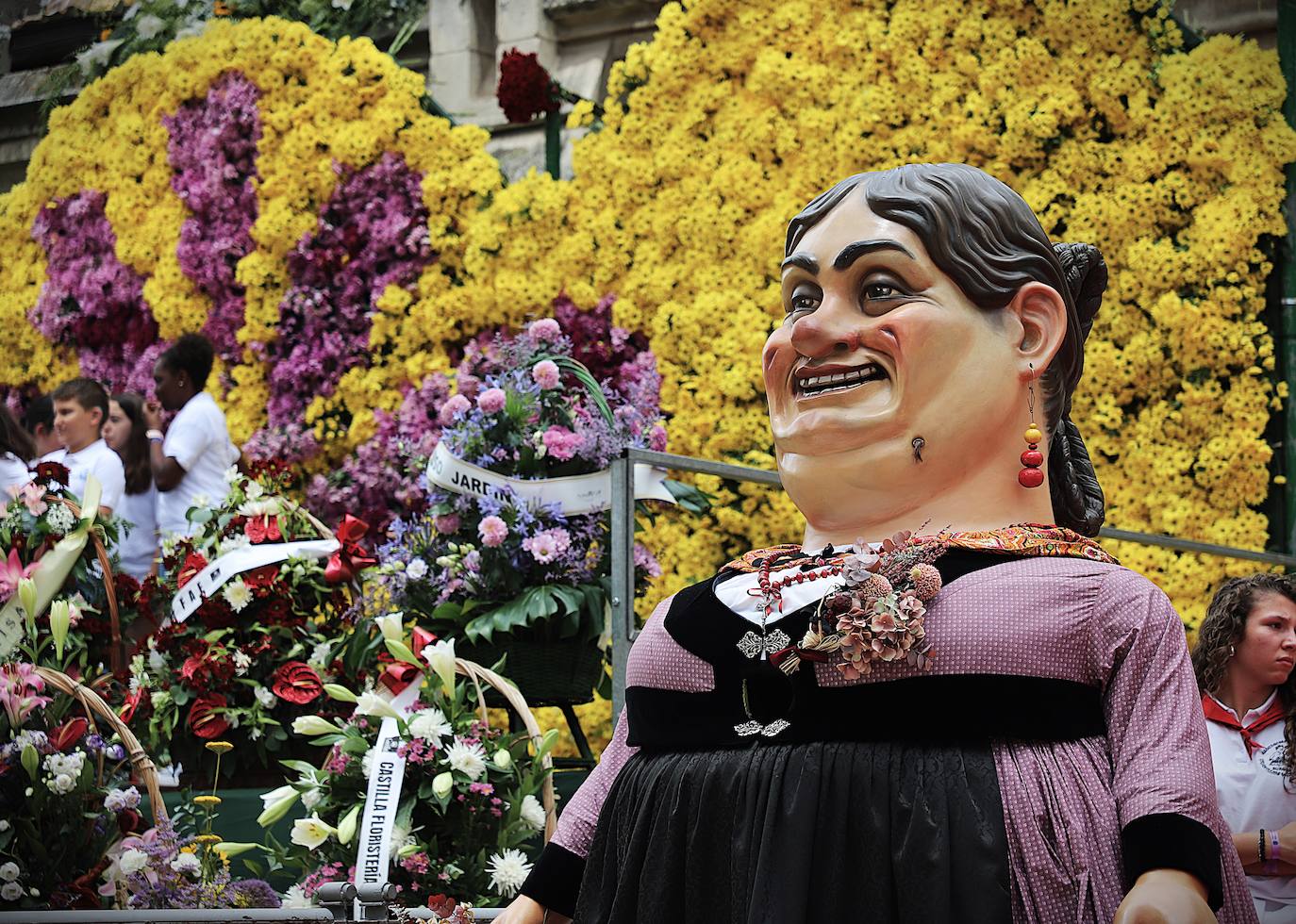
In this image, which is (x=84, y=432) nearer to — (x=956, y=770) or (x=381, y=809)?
(x=381, y=809)

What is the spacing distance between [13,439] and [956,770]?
459 cm

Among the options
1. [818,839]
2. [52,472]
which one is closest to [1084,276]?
[818,839]

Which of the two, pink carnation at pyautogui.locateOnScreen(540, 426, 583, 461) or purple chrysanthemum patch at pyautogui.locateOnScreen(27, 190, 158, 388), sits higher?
purple chrysanthemum patch at pyautogui.locateOnScreen(27, 190, 158, 388)

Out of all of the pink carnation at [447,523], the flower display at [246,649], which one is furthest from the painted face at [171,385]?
the pink carnation at [447,523]

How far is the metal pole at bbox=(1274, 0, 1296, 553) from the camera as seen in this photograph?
5.74 meters

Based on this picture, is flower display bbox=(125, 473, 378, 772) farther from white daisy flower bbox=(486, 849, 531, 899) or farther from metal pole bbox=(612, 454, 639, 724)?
white daisy flower bbox=(486, 849, 531, 899)

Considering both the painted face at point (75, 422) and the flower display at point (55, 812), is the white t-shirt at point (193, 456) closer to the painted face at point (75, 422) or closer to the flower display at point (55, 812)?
the painted face at point (75, 422)

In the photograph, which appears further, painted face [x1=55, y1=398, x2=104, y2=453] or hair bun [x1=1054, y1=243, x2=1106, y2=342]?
painted face [x1=55, y1=398, x2=104, y2=453]

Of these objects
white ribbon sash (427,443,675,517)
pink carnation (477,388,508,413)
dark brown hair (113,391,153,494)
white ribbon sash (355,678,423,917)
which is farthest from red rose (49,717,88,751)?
dark brown hair (113,391,153,494)

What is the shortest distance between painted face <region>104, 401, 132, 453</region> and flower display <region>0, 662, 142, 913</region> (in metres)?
3.07

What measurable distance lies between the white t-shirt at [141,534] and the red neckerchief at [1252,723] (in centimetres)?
410

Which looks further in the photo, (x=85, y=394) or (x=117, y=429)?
(x=117, y=429)

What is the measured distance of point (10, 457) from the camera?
5309 mm

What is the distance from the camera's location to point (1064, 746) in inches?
81.2
